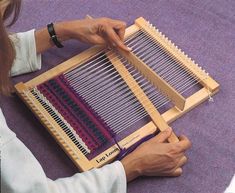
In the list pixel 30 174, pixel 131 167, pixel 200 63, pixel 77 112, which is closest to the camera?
pixel 30 174

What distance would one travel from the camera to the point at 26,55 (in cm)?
116

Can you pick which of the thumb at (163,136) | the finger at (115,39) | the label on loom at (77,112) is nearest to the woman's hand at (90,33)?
the finger at (115,39)

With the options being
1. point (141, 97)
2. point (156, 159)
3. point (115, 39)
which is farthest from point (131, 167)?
point (115, 39)

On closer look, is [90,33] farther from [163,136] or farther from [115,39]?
[163,136]

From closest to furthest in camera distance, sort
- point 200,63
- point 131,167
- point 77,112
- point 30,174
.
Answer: point 30,174 → point 131,167 → point 77,112 → point 200,63

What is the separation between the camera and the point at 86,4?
4.39 feet

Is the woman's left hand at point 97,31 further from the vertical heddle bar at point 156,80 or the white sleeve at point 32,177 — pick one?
the white sleeve at point 32,177

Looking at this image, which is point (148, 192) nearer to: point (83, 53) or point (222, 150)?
point (222, 150)

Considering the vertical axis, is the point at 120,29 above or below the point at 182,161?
above

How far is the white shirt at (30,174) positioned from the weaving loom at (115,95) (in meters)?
0.07

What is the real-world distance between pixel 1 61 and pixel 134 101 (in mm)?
383

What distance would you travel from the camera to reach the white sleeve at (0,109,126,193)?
77cm

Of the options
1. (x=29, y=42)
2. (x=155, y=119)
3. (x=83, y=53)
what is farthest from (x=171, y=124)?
(x=29, y=42)

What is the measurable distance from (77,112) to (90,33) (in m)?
0.23
